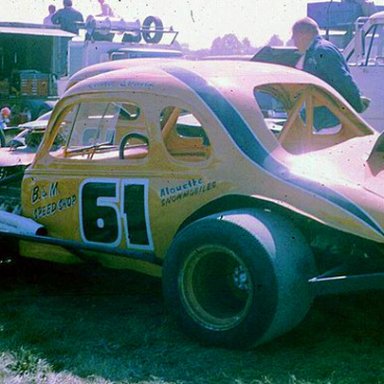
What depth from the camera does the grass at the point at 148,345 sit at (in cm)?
389

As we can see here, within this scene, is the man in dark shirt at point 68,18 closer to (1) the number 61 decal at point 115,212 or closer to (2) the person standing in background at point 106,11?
(2) the person standing in background at point 106,11

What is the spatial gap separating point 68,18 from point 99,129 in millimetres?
13086

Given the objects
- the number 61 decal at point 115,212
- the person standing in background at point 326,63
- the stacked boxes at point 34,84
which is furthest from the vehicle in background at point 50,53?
the number 61 decal at point 115,212

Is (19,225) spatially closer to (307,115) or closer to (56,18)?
(307,115)

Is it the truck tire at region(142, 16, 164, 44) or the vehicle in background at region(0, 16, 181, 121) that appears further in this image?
the truck tire at region(142, 16, 164, 44)

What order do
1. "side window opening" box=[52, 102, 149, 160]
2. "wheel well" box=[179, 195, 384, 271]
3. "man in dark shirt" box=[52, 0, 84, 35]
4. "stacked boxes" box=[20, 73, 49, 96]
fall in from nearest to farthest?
"wheel well" box=[179, 195, 384, 271] → "side window opening" box=[52, 102, 149, 160] → "stacked boxes" box=[20, 73, 49, 96] → "man in dark shirt" box=[52, 0, 84, 35]

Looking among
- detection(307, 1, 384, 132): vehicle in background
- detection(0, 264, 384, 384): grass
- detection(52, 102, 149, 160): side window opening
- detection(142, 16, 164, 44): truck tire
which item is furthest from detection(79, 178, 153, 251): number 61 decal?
detection(142, 16, 164, 44): truck tire

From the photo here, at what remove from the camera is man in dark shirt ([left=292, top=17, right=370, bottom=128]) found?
6.52 meters

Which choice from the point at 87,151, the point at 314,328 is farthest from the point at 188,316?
the point at 87,151

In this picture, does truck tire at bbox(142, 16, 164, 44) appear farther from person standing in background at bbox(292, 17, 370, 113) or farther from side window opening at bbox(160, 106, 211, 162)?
side window opening at bbox(160, 106, 211, 162)

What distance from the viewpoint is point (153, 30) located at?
19.8 metres

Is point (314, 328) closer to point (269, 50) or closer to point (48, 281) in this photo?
point (48, 281)

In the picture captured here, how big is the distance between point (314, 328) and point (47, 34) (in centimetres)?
1379

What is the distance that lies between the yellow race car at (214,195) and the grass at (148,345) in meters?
0.17
